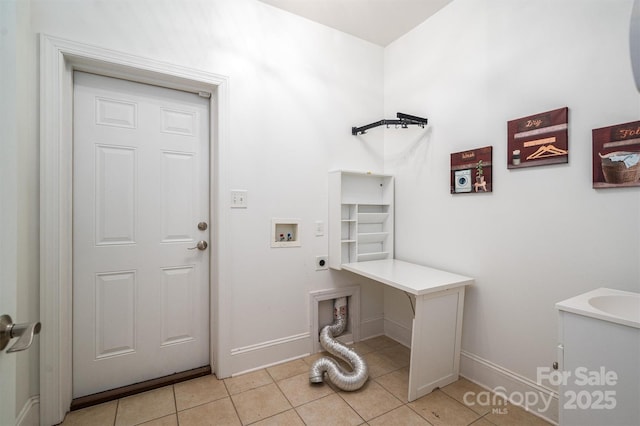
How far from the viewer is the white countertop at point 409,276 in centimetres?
182

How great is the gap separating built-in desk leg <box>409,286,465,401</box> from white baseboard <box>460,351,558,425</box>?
10cm

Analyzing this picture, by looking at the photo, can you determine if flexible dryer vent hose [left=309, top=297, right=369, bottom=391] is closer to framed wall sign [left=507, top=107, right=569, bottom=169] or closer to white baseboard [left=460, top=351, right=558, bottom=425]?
white baseboard [left=460, top=351, right=558, bottom=425]

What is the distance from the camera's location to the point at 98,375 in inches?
72.5

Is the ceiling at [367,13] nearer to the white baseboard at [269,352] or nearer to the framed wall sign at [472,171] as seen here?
the framed wall sign at [472,171]

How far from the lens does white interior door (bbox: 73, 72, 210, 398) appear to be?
1.81m

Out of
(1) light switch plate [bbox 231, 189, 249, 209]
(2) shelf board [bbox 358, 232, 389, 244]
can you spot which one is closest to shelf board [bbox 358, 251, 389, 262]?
(2) shelf board [bbox 358, 232, 389, 244]

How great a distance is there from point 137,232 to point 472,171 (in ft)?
7.84

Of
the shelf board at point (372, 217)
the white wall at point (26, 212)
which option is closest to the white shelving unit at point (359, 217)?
the shelf board at point (372, 217)

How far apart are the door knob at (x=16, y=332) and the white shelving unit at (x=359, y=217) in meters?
1.96

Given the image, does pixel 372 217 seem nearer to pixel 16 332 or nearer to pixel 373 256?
pixel 373 256

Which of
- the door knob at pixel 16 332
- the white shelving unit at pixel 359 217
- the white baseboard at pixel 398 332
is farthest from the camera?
the white baseboard at pixel 398 332

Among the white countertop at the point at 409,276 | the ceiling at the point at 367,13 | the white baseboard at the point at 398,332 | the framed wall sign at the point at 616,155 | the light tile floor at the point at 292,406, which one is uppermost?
the ceiling at the point at 367,13

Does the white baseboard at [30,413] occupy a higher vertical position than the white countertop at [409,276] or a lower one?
lower

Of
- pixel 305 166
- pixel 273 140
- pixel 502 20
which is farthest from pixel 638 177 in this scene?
pixel 273 140
